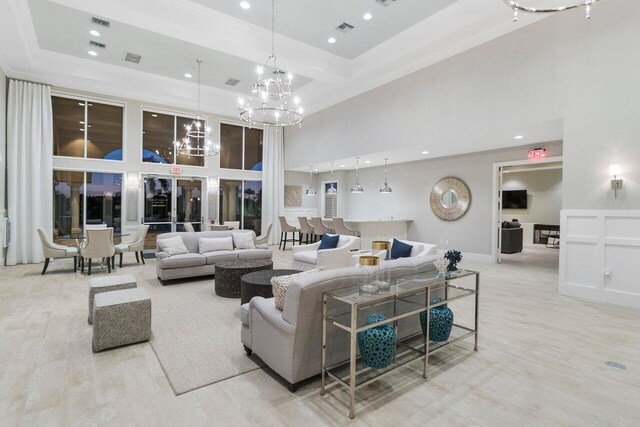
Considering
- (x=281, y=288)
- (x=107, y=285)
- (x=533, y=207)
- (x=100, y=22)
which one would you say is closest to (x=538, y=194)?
(x=533, y=207)

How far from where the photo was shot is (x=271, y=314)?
8.22 feet

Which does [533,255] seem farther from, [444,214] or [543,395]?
[543,395]

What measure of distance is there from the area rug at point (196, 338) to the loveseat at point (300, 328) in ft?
1.24

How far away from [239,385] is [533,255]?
9809mm

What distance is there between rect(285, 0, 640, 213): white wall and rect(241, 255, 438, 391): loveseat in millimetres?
4426

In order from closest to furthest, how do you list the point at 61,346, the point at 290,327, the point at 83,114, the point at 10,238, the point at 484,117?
1. the point at 290,327
2. the point at 61,346
3. the point at 484,117
4. the point at 10,238
5. the point at 83,114

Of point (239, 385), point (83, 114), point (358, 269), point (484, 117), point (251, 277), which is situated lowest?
point (239, 385)

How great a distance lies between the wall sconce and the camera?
4578mm

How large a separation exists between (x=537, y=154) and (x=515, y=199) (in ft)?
23.3

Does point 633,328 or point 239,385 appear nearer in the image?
point 239,385

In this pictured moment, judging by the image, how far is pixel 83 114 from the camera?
8562 millimetres

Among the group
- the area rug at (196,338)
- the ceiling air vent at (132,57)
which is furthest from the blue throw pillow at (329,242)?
the ceiling air vent at (132,57)

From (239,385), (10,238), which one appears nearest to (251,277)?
(239,385)

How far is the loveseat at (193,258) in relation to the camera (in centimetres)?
554
